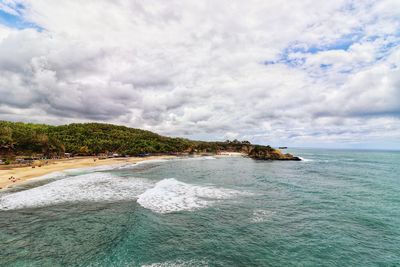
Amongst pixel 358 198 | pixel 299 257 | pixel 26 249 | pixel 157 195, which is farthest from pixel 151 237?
pixel 358 198

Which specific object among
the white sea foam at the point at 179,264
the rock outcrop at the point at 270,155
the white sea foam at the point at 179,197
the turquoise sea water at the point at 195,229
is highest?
the rock outcrop at the point at 270,155

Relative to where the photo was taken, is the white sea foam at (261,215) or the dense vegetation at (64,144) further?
the dense vegetation at (64,144)

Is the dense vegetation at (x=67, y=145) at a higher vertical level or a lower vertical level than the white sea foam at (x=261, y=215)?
higher

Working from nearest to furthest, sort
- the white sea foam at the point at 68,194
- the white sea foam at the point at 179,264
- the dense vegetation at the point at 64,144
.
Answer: the white sea foam at the point at 179,264
the white sea foam at the point at 68,194
the dense vegetation at the point at 64,144

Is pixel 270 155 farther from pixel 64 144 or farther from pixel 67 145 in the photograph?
pixel 64 144

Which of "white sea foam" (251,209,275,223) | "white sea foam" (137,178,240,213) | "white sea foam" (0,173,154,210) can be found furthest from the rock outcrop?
"white sea foam" (251,209,275,223)

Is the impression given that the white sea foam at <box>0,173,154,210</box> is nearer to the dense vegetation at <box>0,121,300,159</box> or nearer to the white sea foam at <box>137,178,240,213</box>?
the white sea foam at <box>137,178,240,213</box>

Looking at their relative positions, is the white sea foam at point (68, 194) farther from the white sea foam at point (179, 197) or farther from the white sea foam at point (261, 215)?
the white sea foam at point (261, 215)

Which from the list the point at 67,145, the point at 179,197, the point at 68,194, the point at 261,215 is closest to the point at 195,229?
the point at 261,215

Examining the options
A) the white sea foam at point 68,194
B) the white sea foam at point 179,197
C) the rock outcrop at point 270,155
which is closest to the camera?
the white sea foam at point 179,197

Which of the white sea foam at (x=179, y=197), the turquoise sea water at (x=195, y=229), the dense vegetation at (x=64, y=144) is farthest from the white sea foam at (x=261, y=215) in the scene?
the dense vegetation at (x=64, y=144)
